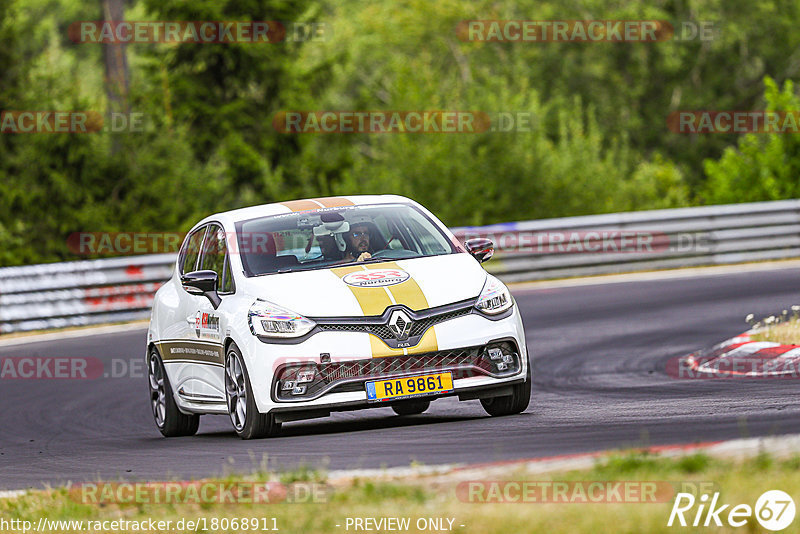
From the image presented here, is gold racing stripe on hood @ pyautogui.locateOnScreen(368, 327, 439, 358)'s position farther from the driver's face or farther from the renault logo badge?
the driver's face

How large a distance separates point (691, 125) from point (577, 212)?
27.2 m

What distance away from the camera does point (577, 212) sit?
95.8 ft

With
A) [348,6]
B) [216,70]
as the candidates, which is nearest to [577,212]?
[216,70]

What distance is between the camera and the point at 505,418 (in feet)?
32.4

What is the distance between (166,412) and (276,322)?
2.50m

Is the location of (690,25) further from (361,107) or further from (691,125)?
(361,107)

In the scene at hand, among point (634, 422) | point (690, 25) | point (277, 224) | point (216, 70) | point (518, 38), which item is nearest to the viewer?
point (634, 422)

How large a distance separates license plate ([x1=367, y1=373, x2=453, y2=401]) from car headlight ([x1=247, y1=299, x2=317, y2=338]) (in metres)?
0.59

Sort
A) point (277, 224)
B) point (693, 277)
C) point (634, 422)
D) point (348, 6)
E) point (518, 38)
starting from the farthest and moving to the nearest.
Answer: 1. point (348, 6)
2. point (518, 38)
3. point (693, 277)
4. point (277, 224)
5. point (634, 422)
